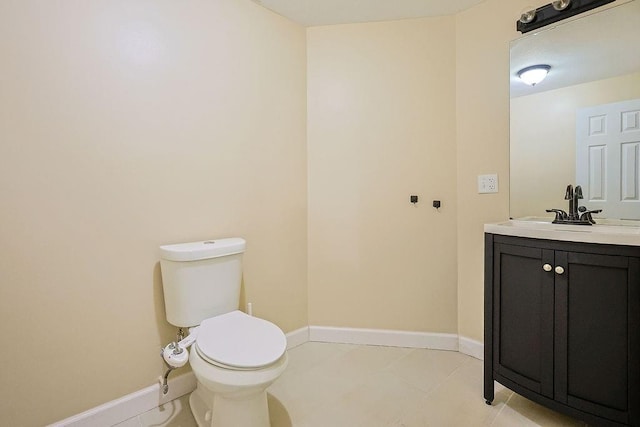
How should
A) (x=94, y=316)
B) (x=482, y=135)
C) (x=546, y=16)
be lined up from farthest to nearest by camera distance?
(x=482, y=135)
(x=546, y=16)
(x=94, y=316)

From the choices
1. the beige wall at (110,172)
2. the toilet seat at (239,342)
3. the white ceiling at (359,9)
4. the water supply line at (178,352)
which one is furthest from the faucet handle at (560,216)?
the water supply line at (178,352)

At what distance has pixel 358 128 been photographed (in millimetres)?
2154

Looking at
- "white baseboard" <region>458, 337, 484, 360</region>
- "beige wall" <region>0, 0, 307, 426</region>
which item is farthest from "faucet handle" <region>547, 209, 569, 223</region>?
"beige wall" <region>0, 0, 307, 426</region>

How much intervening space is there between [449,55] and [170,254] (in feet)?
6.55

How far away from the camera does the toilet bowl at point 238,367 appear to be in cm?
111

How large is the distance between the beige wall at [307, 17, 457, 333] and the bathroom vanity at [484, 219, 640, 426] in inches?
23.2

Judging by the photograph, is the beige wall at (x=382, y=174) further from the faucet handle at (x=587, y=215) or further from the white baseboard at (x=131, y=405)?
the white baseboard at (x=131, y=405)

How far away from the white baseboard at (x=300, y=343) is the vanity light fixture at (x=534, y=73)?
157cm

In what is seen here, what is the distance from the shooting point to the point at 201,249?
1481 mm

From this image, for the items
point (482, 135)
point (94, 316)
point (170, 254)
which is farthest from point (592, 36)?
point (94, 316)

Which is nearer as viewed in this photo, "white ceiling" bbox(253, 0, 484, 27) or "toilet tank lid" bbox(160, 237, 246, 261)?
"toilet tank lid" bbox(160, 237, 246, 261)

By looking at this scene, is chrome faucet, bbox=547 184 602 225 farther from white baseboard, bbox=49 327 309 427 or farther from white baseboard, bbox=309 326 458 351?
white baseboard, bbox=49 327 309 427

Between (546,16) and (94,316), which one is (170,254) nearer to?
(94,316)

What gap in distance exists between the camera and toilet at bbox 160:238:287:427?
1128 mm
